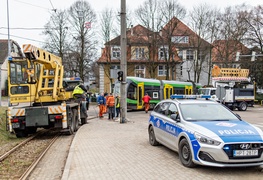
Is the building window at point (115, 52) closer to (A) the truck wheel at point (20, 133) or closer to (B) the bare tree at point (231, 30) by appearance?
(B) the bare tree at point (231, 30)

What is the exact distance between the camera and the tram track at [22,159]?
6.90 m

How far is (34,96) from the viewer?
12320 mm

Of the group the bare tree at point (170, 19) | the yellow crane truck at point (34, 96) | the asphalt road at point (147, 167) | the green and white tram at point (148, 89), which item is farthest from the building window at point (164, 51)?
the asphalt road at point (147, 167)

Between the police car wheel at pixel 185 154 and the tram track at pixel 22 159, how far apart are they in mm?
3468

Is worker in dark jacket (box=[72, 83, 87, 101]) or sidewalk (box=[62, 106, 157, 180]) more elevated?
worker in dark jacket (box=[72, 83, 87, 101])

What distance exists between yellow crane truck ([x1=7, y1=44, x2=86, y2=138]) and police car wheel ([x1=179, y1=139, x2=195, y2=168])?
636cm

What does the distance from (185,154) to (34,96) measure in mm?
7662

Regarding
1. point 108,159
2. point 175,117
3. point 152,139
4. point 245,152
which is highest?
point 175,117

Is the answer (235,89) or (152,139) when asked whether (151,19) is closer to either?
(235,89)

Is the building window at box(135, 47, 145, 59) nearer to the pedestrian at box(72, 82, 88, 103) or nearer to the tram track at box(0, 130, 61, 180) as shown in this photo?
the pedestrian at box(72, 82, 88, 103)

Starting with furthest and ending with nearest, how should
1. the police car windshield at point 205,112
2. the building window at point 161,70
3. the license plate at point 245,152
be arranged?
the building window at point 161,70 < the police car windshield at point 205,112 < the license plate at point 245,152

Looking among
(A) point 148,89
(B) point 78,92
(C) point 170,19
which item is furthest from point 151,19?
(B) point 78,92

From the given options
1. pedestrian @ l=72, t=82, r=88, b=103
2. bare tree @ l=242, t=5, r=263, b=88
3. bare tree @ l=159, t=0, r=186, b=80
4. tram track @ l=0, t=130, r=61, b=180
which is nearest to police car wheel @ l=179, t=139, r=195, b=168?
tram track @ l=0, t=130, r=61, b=180

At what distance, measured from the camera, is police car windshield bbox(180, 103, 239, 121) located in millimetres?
7328
